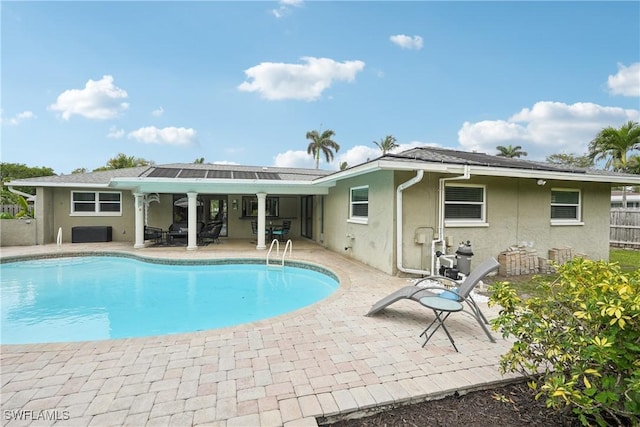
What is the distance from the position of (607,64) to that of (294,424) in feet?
62.3

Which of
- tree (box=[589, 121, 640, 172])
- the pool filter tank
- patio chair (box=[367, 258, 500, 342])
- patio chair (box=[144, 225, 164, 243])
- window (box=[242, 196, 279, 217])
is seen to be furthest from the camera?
tree (box=[589, 121, 640, 172])

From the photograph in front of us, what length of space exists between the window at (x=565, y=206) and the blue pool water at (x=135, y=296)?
7.60 m

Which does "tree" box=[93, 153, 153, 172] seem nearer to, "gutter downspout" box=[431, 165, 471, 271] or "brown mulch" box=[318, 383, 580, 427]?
"gutter downspout" box=[431, 165, 471, 271]

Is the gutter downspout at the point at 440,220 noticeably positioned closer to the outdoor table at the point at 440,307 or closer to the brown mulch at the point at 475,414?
the outdoor table at the point at 440,307

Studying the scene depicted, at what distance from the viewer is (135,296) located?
25.6 ft

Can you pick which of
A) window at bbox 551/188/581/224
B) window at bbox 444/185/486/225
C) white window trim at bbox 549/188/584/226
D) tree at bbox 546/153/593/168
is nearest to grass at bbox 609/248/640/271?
white window trim at bbox 549/188/584/226

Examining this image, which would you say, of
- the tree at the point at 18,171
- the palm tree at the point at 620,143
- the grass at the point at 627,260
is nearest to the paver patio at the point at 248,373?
the grass at the point at 627,260

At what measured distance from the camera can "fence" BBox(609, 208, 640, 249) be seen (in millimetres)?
14023

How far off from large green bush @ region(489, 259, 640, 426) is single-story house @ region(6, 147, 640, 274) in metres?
4.69

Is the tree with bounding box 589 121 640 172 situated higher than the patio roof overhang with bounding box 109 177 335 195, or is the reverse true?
the tree with bounding box 589 121 640 172

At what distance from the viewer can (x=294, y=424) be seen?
246 centimetres

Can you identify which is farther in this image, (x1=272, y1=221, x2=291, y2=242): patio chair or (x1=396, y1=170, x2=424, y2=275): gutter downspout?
(x1=272, y1=221, x2=291, y2=242): patio chair

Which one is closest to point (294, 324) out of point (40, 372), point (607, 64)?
A: point (40, 372)

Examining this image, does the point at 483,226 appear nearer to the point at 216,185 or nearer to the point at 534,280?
the point at 534,280
